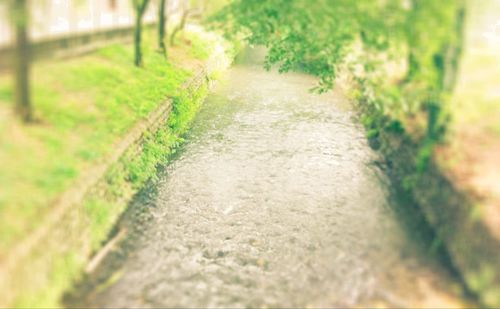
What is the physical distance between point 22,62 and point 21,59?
7cm

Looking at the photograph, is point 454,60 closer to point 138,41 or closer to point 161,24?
point 138,41

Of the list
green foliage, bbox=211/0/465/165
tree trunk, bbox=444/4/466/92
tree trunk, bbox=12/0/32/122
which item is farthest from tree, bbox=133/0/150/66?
tree trunk, bbox=444/4/466/92

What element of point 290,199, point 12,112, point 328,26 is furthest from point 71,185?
point 328,26

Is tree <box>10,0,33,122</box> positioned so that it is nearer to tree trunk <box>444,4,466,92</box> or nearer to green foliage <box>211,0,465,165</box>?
green foliage <box>211,0,465,165</box>

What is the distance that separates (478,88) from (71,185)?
1023 cm

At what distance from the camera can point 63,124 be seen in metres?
11.6

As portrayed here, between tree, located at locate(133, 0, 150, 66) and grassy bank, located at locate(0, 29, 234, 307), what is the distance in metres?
0.38

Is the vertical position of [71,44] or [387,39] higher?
[387,39]

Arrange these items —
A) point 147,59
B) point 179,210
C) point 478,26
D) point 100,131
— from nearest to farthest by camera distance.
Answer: point 478,26, point 100,131, point 179,210, point 147,59

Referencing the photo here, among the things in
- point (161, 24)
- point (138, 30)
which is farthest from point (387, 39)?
point (161, 24)

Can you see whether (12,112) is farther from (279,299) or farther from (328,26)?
(328,26)

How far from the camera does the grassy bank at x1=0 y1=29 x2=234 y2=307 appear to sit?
870cm

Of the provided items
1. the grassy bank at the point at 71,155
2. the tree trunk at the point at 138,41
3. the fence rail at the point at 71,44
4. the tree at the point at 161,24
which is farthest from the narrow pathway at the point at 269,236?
the fence rail at the point at 71,44

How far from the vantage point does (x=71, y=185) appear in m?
10.2
